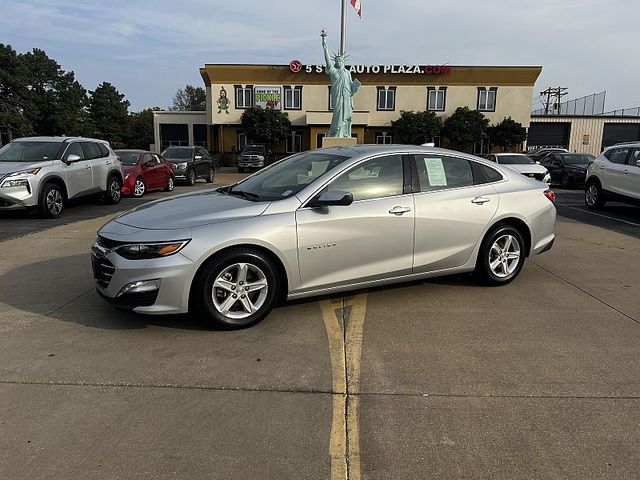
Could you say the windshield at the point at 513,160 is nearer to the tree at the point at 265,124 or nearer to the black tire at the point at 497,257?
the black tire at the point at 497,257

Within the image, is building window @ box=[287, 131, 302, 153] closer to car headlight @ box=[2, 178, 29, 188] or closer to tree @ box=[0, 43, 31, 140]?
tree @ box=[0, 43, 31, 140]

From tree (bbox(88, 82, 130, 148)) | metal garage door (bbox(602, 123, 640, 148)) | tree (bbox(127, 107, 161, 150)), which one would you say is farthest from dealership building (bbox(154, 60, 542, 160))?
tree (bbox(127, 107, 161, 150))

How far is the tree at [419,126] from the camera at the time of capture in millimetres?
39312

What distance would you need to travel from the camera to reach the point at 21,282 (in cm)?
579

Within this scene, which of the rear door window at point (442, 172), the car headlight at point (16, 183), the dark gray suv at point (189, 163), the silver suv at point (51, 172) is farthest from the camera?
the dark gray suv at point (189, 163)

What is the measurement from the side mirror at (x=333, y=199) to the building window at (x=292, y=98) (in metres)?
38.9

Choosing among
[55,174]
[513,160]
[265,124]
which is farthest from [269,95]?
[55,174]

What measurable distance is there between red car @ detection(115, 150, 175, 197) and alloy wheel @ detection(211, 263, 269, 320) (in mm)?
11521

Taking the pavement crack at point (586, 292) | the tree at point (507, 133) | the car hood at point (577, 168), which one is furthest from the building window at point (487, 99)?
the pavement crack at point (586, 292)

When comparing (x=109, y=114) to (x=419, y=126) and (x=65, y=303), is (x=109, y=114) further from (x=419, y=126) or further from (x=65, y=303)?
(x=65, y=303)

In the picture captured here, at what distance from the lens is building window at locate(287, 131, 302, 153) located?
1668 inches

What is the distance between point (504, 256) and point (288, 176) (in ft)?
8.33

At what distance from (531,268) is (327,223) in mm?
3438

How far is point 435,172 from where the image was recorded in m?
5.23
